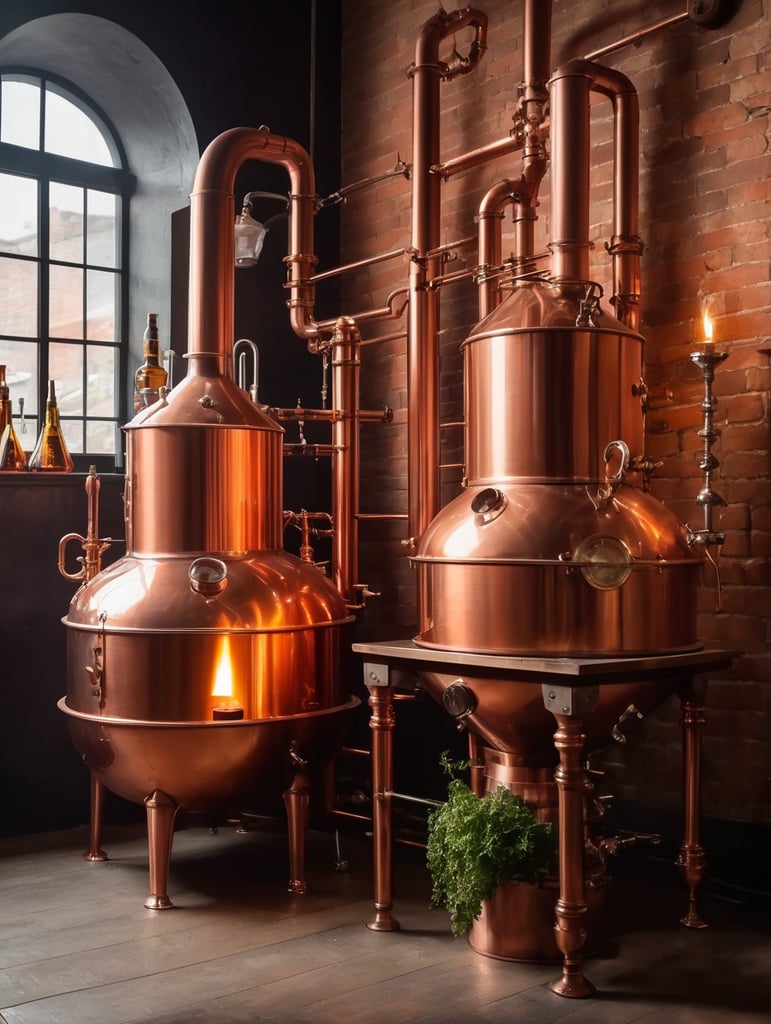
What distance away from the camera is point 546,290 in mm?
3844

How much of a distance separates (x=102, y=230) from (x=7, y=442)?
1497 millimetres

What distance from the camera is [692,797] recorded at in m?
3.83

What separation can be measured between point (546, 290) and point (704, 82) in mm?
1194

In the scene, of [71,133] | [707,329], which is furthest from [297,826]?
[71,133]

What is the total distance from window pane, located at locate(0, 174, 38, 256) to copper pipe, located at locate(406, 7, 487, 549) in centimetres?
202

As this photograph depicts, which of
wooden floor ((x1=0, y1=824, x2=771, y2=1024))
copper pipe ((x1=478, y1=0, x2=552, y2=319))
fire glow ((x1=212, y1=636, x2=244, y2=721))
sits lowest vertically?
wooden floor ((x1=0, y1=824, x2=771, y2=1024))

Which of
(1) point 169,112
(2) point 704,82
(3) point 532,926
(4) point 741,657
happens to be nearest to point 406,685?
(3) point 532,926

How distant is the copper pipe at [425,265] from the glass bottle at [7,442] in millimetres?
1764

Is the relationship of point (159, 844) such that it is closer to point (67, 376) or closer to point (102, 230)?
point (67, 376)

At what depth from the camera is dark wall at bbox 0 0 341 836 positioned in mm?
5051

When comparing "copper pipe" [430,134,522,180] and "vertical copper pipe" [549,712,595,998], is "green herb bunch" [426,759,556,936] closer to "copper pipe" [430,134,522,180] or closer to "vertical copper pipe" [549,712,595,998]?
"vertical copper pipe" [549,712,595,998]

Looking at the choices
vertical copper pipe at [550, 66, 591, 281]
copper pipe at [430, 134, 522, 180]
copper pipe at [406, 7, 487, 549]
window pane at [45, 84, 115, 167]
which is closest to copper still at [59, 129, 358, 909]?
copper pipe at [406, 7, 487, 549]

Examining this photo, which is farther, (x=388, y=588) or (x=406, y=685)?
(x=388, y=588)

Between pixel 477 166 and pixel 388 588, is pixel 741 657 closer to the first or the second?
pixel 388 588
